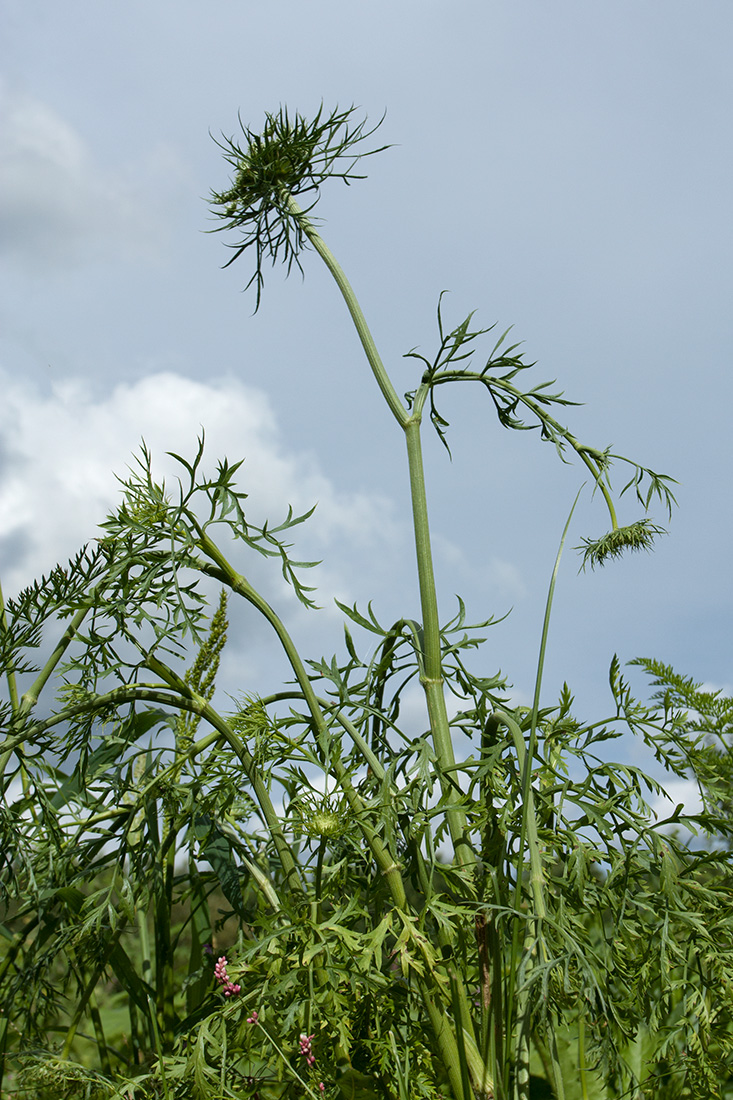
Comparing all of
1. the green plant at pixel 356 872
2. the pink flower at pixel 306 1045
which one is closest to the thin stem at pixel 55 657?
the green plant at pixel 356 872

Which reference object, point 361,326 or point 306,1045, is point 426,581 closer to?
point 361,326

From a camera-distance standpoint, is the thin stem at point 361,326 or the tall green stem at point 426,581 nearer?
the tall green stem at point 426,581

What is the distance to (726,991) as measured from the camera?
5.17 feet

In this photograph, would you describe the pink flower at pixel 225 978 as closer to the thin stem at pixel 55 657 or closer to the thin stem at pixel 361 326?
the thin stem at pixel 55 657

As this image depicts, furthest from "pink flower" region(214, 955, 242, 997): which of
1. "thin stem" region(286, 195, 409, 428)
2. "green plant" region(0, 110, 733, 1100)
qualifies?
"thin stem" region(286, 195, 409, 428)

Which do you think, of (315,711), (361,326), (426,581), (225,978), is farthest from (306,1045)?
(361,326)

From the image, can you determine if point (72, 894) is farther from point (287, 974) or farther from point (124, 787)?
point (287, 974)

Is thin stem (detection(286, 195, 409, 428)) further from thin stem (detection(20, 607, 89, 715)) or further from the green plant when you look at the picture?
thin stem (detection(20, 607, 89, 715))

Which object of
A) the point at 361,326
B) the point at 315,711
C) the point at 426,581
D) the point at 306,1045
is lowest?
the point at 306,1045

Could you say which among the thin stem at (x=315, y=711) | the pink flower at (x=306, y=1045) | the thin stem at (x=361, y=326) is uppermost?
the thin stem at (x=361, y=326)

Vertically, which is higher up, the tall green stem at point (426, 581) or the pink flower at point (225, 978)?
the tall green stem at point (426, 581)

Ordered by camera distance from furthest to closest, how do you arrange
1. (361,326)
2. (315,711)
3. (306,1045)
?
(361,326) < (315,711) < (306,1045)

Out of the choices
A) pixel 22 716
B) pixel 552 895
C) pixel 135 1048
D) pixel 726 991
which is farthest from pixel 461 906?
pixel 135 1048

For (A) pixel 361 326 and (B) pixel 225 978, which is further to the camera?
(A) pixel 361 326
